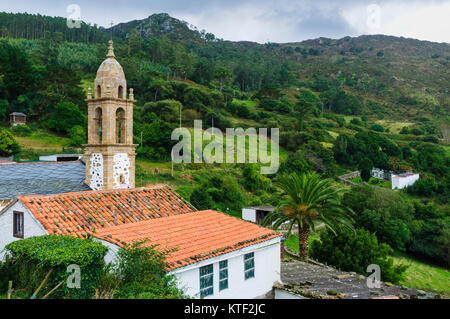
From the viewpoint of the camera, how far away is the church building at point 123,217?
450 inches

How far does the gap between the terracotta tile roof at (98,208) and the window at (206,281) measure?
3.58 meters

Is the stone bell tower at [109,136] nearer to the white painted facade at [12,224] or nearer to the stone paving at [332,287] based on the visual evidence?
the white painted facade at [12,224]

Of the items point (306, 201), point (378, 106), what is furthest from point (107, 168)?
point (378, 106)

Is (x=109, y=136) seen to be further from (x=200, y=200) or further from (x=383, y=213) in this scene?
(x=383, y=213)

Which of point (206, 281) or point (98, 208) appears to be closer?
point (206, 281)

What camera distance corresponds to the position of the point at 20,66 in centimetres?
5266

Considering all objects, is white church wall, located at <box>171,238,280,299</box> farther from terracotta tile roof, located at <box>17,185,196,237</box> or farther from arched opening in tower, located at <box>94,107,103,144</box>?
arched opening in tower, located at <box>94,107,103,144</box>

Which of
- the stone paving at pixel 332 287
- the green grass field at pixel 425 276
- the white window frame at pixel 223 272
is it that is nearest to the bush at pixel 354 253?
the stone paving at pixel 332 287

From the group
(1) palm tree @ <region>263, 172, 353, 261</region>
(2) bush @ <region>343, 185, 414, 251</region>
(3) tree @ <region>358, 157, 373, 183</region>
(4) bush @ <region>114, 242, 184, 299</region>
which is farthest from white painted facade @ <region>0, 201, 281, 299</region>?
(3) tree @ <region>358, 157, 373, 183</region>

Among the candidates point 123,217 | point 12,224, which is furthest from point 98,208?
point 12,224

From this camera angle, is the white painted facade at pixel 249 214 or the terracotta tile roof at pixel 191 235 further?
the white painted facade at pixel 249 214

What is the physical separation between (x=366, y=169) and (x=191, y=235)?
52325 millimetres

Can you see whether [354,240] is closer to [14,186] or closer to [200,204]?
[200,204]

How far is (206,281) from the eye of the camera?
36.9ft
